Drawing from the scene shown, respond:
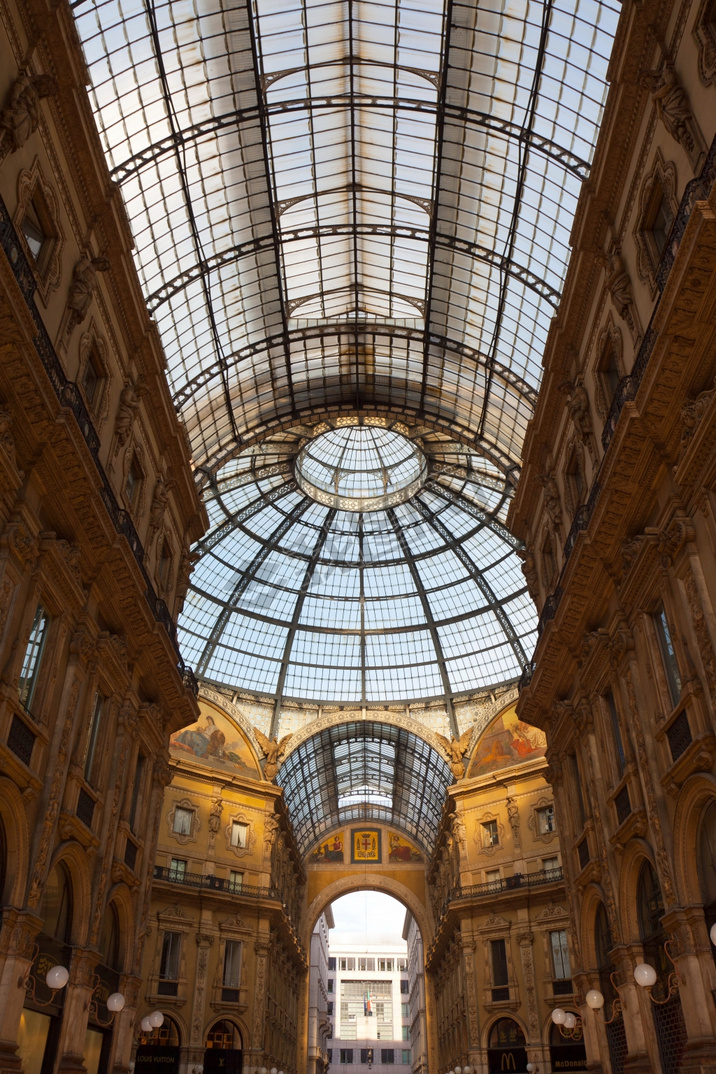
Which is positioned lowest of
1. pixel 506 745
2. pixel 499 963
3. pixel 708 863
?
pixel 708 863

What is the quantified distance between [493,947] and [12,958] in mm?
33296

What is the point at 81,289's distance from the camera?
63.8 feet

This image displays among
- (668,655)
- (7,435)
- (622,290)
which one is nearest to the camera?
(7,435)

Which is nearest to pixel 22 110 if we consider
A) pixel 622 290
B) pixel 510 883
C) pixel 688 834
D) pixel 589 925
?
pixel 622 290

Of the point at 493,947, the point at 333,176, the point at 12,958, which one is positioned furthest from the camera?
the point at 493,947

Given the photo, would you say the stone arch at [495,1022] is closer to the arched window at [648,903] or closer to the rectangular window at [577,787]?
the rectangular window at [577,787]

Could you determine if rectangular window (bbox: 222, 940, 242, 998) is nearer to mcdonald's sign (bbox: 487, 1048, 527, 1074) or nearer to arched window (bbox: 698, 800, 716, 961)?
mcdonald's sign (bbox: 487, 1048, 527, 1074)

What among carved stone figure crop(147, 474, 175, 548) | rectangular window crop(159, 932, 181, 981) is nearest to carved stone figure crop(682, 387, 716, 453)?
carved stone figure crop(147, 474, 175, 548)

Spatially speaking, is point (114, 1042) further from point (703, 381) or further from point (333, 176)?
point (333, 176)

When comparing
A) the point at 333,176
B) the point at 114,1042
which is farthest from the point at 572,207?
the point at 114,1042

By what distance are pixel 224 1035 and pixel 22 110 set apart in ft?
129

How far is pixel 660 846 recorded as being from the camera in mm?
17047

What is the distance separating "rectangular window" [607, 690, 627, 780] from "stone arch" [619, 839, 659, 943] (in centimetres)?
192

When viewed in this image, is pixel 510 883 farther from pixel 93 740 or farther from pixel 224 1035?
pixel 93 740
